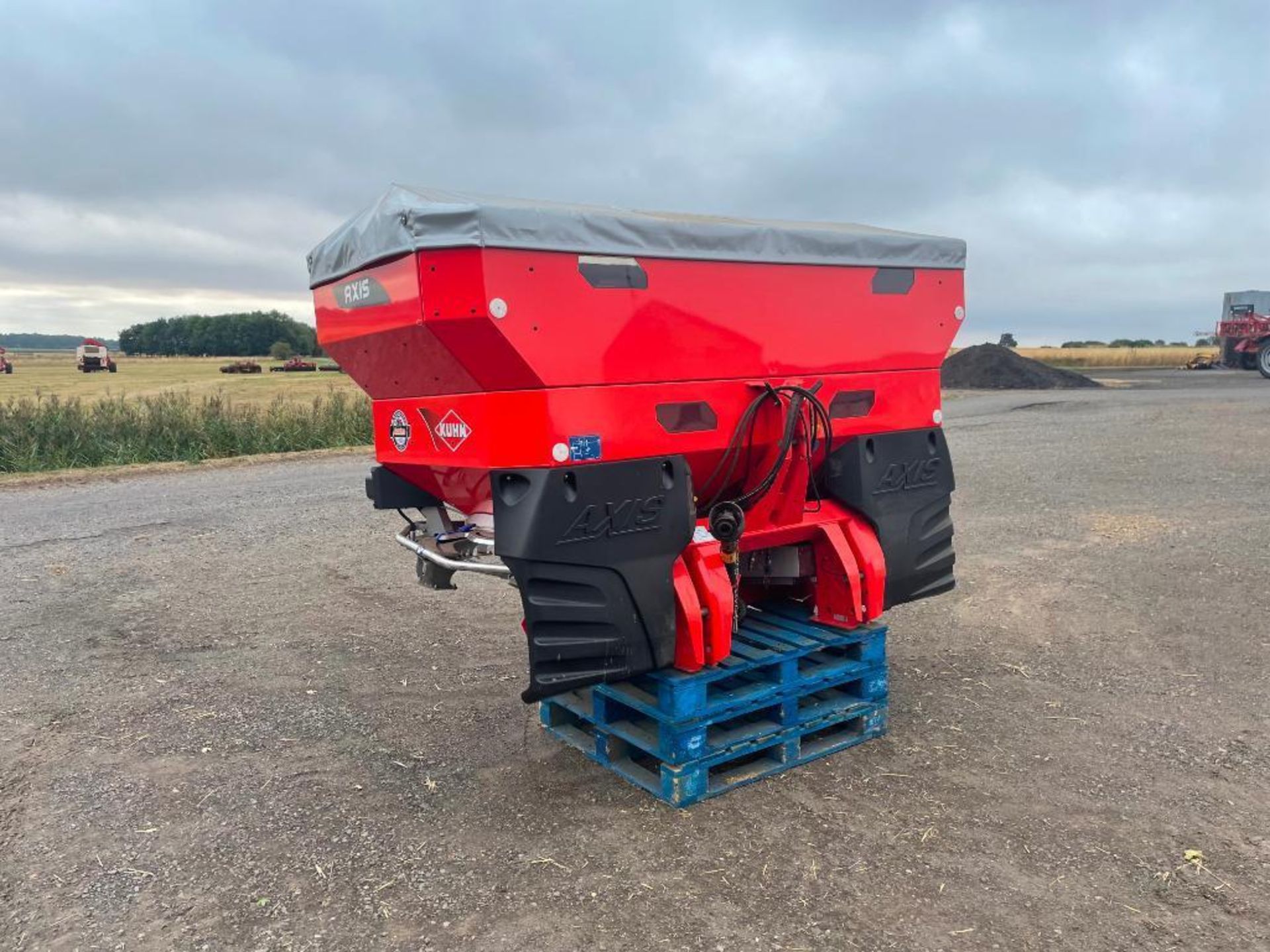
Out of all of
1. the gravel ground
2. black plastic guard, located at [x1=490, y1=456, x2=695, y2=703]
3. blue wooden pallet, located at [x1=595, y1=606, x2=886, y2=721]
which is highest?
black plastic guard, located at [x1=490, y1=456, x2=695, y2=703]

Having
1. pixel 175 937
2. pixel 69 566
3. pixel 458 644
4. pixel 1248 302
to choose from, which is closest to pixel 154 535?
pixel 69 566

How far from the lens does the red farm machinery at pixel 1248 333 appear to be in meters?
25.1

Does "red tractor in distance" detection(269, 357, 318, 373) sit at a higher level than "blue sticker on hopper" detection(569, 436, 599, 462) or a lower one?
higher

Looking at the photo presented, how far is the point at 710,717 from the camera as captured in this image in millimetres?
3219

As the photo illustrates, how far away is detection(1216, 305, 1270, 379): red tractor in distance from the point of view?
81.3 feet

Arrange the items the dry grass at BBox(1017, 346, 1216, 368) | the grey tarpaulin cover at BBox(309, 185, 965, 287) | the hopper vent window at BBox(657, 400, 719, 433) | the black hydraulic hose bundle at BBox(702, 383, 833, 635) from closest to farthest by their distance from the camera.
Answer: the grey tarpaulin cover at BBox(309, 185, 965, 287), the hopper vent window at BBox(657, 400, 719, 433), the black hydraulic hose bundle at BBox(702, 383, 833, 635), the dry grass at BBox(1017, 346, 1216, 368)

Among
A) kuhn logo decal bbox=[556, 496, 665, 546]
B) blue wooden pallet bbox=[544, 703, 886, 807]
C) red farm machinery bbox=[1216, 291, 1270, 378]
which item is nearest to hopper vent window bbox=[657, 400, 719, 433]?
kuhn logo decal bbox=[556, 496, 665, 546]

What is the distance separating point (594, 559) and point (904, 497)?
152cm

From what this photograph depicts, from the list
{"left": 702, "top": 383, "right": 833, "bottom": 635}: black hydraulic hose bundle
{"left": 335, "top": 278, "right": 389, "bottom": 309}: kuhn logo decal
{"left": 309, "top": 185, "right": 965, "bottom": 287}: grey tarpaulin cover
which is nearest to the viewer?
{"left": 309, "top": 185, "right": 965, "bottom": 287}: grey tarpaulin cover

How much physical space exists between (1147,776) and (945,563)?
1087 mm

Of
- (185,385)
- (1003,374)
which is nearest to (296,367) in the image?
(185,385)

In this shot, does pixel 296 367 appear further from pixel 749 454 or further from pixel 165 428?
pixel 749 454

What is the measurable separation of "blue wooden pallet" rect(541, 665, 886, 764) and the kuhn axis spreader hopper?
0.26 metres

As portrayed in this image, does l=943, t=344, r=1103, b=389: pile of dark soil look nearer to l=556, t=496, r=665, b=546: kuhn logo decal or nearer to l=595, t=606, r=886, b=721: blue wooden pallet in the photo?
l=595, t=606, r=886, b=721: blue wooden pallet
